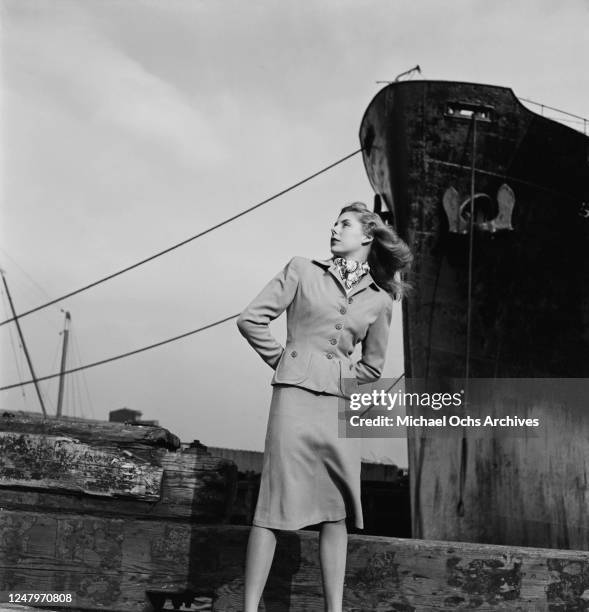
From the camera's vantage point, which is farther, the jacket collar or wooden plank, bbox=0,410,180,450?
wooden plank, bbox=0,410,180,450

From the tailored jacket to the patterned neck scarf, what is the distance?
3cm

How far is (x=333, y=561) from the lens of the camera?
2783mm

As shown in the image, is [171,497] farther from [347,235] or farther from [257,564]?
[347,235]

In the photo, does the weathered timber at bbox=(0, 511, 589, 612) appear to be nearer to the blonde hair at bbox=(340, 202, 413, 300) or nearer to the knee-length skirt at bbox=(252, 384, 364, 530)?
the knee-length skirt at bbox=(252, 384, 364, 530)

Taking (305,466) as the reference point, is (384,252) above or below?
above

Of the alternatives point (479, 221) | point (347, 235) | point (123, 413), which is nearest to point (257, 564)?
point (347, 235)

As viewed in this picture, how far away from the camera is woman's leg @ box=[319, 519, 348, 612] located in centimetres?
275

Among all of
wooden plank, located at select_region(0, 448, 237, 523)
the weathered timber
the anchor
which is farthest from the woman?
the anchor

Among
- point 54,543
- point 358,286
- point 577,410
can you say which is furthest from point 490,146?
point 54,543

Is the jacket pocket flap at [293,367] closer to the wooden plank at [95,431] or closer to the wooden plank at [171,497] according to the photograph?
the wooden plank at [171,497]

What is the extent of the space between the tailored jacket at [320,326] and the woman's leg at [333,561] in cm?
53

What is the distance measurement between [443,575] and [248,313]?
1434 millimetres

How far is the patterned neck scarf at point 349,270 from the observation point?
3.09 meters

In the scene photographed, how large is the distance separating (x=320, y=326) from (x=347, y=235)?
0.41 metres
